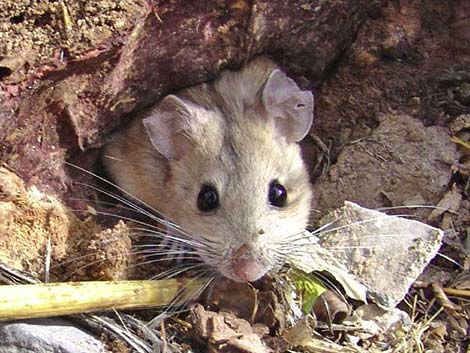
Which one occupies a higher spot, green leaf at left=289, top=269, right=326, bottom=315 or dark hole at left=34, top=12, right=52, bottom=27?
dark hole at left=34, top=12, right=52, bottom=27

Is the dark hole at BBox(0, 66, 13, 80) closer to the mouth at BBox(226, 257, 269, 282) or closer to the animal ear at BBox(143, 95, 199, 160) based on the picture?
the animal ear at BBox(143, 95, 199, 160)

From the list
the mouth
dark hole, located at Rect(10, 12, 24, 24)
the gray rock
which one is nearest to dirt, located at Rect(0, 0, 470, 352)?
dark hole, located at Rect(10, 12, 24, 24)

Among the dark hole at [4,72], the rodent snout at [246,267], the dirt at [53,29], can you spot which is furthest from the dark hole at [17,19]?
the rodent snout at [246,267]

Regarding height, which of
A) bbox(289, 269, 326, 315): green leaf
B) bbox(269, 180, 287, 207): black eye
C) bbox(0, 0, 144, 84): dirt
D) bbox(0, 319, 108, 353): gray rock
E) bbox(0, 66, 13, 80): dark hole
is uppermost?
bbox(0, 0, 144, 84): dirt

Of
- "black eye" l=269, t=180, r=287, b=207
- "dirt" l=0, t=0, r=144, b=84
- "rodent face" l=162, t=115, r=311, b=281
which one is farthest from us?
"black eye" l=269, t=180, r=287, b=207

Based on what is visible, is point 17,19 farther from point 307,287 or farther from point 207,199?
point 307,287

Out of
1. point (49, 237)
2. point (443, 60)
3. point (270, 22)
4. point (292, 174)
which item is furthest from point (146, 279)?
point (443, 60)
